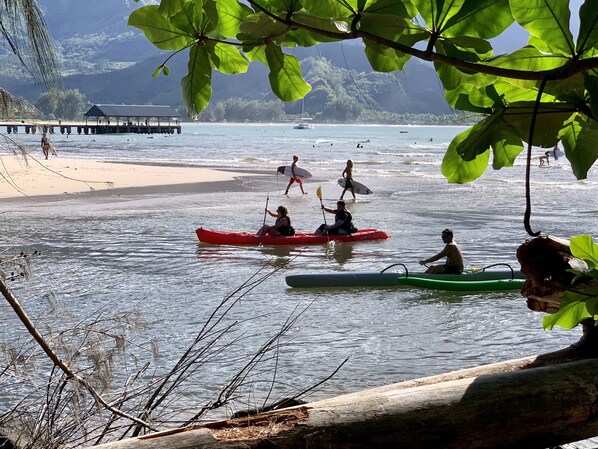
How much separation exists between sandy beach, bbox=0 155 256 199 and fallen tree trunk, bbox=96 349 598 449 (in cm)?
1790

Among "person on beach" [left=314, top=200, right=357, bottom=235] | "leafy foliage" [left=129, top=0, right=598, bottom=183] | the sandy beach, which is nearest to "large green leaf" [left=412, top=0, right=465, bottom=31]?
"leafy foliage" [left=129, top=0, right=598, bottom=183]

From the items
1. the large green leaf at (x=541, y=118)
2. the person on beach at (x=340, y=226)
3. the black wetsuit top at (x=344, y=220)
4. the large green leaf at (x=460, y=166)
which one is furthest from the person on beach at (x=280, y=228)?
the large green leaf at (x=541, y=118)

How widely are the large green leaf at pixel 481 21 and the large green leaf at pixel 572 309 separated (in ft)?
3.20

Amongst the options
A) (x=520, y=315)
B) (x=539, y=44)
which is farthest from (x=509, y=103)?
(x=520, y=315)

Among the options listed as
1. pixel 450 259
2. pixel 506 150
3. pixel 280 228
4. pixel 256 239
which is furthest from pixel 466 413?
pixel 256 239

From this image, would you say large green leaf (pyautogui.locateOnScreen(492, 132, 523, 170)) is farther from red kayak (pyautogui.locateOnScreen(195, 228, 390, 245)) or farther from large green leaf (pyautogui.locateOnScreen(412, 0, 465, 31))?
red kayak (pyautogui.locateOnScreen(195, 228, 390, 245))

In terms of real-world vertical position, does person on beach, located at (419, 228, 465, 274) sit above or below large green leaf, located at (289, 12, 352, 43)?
below

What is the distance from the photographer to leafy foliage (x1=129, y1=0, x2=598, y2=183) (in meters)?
1.42

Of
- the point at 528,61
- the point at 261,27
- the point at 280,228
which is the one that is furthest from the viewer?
the point at 280,228

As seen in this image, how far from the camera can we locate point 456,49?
149cm

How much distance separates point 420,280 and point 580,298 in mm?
8475

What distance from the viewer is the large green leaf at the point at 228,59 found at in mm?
1866

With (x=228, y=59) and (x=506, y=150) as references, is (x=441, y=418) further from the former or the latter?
(x=228, y=59)

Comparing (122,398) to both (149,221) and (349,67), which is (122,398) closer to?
(349,67)
